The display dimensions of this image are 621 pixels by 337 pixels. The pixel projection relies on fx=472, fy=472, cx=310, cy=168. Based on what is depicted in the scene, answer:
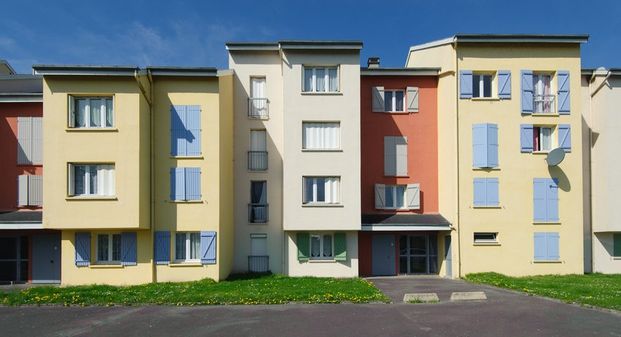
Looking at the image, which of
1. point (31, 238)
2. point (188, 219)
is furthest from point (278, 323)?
point (31, 238)

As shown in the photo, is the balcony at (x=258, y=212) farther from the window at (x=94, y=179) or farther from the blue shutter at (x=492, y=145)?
the blue shutter at (x=492, y=145)

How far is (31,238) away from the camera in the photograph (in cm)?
2112

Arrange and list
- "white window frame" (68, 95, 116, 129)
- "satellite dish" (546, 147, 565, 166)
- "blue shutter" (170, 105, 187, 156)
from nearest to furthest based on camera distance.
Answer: "white window frame" (68, 95, 116, 129), "blue shutter" (170, 105, 187, 156), "satellite dish" (546, 147, 565, 166)

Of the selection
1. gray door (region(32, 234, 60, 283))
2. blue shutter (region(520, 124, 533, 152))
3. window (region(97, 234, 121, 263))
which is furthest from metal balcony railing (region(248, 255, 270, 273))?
blue shutter (region(520, 124, 533, 152))

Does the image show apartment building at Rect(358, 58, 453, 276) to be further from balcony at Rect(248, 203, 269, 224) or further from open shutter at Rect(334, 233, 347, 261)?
balcony at Rect(248, 203, 269, 224)

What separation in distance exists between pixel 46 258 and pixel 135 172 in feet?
22.1

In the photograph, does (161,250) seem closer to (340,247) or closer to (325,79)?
(340,247)

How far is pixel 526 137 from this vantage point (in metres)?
21.8

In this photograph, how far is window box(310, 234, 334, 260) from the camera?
854 inches

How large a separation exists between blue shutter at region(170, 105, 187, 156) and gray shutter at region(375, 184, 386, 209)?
921 centimetres

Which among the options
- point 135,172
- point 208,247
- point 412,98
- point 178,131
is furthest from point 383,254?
point 135,172

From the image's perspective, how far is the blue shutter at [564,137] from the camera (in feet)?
71.1

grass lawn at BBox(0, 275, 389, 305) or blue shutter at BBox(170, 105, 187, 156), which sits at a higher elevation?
blue shutter at BBox(170, 105, 187, 156)

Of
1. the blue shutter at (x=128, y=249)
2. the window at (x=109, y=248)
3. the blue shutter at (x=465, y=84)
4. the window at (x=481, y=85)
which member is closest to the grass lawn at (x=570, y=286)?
the blue shutter at (x=465, y=84)
